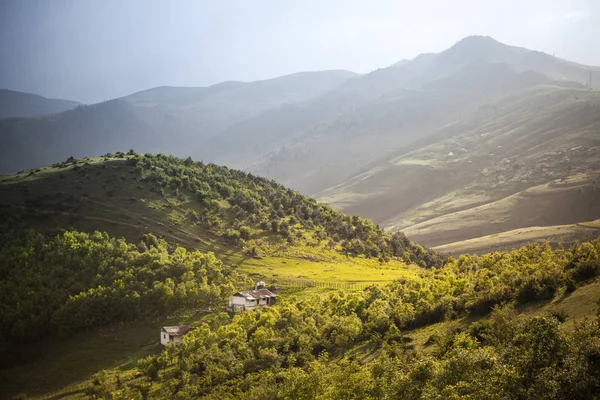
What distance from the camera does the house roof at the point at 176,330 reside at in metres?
75.6

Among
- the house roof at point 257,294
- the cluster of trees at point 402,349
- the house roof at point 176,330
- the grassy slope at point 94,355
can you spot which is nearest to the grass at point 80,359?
the grassy slope at point 94,355

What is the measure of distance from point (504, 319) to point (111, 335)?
6767 cm

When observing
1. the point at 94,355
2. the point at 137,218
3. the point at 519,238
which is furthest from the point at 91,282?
the point at 519,238

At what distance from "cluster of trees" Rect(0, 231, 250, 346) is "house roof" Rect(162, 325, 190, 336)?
34.8 ft

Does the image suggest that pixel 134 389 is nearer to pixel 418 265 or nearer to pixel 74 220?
pixel 74 220

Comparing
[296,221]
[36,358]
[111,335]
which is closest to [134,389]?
[111,335]

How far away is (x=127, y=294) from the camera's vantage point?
86688mm

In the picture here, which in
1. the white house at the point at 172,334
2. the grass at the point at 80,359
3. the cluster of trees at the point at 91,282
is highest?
the cluster of trees at the point at 91,282

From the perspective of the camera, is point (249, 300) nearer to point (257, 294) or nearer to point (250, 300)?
point (250, 300)

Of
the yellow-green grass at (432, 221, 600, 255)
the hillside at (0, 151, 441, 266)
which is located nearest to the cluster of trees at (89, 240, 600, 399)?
the hillside at (0, 151, 441, 266)

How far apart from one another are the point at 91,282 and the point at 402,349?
65.9 metres

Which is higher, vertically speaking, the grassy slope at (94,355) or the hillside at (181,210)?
the hillside at (181,210)

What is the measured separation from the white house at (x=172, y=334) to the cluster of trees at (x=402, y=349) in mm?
4145

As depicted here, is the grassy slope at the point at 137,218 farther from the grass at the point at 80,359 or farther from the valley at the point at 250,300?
the grass at the point at 80,359
